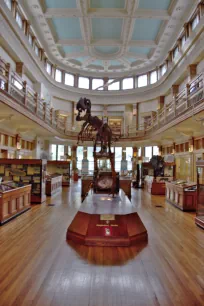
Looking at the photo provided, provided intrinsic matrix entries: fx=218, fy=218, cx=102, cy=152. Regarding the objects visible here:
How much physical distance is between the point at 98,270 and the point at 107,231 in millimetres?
1053

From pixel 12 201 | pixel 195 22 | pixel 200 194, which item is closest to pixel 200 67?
pixel 195 22

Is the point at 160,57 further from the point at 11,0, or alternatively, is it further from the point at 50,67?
the point at 11,0

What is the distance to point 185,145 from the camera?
12578 millimetres

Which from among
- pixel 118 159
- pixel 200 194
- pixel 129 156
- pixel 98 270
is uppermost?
pixel 129 156

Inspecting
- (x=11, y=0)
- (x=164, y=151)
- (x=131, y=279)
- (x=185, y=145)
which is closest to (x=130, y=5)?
(x=11, y=0)

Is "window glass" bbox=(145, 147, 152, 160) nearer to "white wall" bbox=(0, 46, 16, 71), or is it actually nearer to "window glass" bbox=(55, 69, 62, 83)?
"window glass" bbox=(55, 69, 62, 83)

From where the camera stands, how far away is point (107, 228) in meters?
4.07

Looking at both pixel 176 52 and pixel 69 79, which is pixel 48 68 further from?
pixel 176 52

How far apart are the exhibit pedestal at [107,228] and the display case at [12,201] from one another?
2074 mm

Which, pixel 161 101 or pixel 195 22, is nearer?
pixel 195 22

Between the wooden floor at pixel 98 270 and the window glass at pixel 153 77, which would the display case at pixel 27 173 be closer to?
the wooden floor at pixel 98 270

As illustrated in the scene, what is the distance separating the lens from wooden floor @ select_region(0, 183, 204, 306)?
240 cm

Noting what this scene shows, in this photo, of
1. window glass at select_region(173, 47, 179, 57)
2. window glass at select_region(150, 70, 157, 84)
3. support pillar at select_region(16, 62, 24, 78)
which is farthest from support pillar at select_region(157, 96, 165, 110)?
support pillar at select_region(16, 62, 24, 78)

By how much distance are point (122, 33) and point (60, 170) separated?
10190 mm
